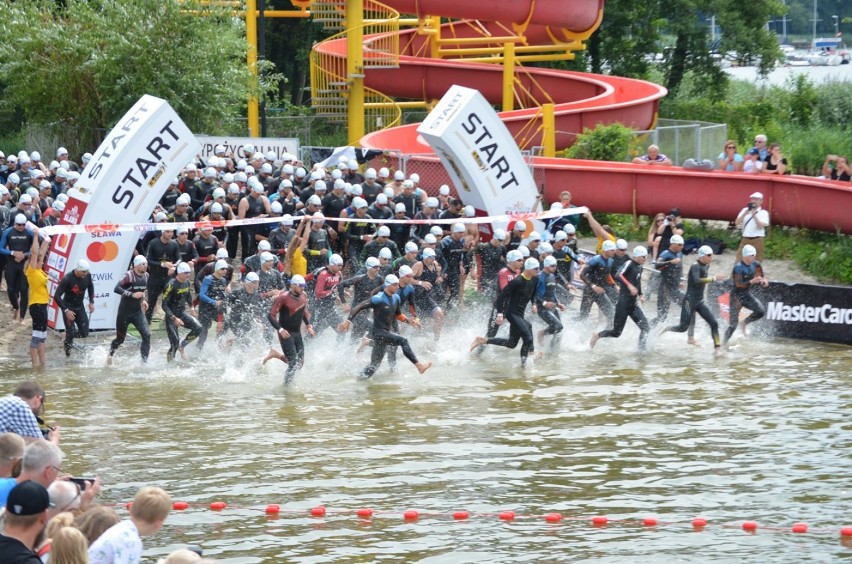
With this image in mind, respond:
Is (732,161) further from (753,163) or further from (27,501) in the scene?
(27,501)

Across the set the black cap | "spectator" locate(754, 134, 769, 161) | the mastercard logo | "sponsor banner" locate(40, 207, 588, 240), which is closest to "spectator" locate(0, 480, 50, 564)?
the black cap

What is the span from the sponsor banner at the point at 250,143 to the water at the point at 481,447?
665cm

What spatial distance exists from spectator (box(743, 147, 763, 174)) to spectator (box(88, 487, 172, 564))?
1825cm

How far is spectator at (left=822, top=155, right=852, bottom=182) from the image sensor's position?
74.8 feet

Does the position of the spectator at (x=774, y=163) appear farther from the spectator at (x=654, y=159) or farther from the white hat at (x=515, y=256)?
the white hat at (x=515, y=256)

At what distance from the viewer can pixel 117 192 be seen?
1892 cm

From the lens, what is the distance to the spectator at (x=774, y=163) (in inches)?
937

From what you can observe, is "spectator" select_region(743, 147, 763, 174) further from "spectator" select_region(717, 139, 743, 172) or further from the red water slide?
the red water slide

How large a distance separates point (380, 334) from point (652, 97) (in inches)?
619

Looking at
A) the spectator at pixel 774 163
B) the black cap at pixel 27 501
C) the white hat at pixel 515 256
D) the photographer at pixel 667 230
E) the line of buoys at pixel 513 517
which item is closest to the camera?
the black cap at pixel 27 501

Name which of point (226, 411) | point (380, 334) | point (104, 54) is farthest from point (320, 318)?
point (104, 54)

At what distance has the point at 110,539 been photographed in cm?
725

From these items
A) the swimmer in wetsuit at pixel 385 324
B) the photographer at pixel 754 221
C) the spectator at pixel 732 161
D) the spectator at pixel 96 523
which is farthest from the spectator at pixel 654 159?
the spectator at pixel 96 523

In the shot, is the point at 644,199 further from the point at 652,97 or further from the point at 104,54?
the point at 104,54
